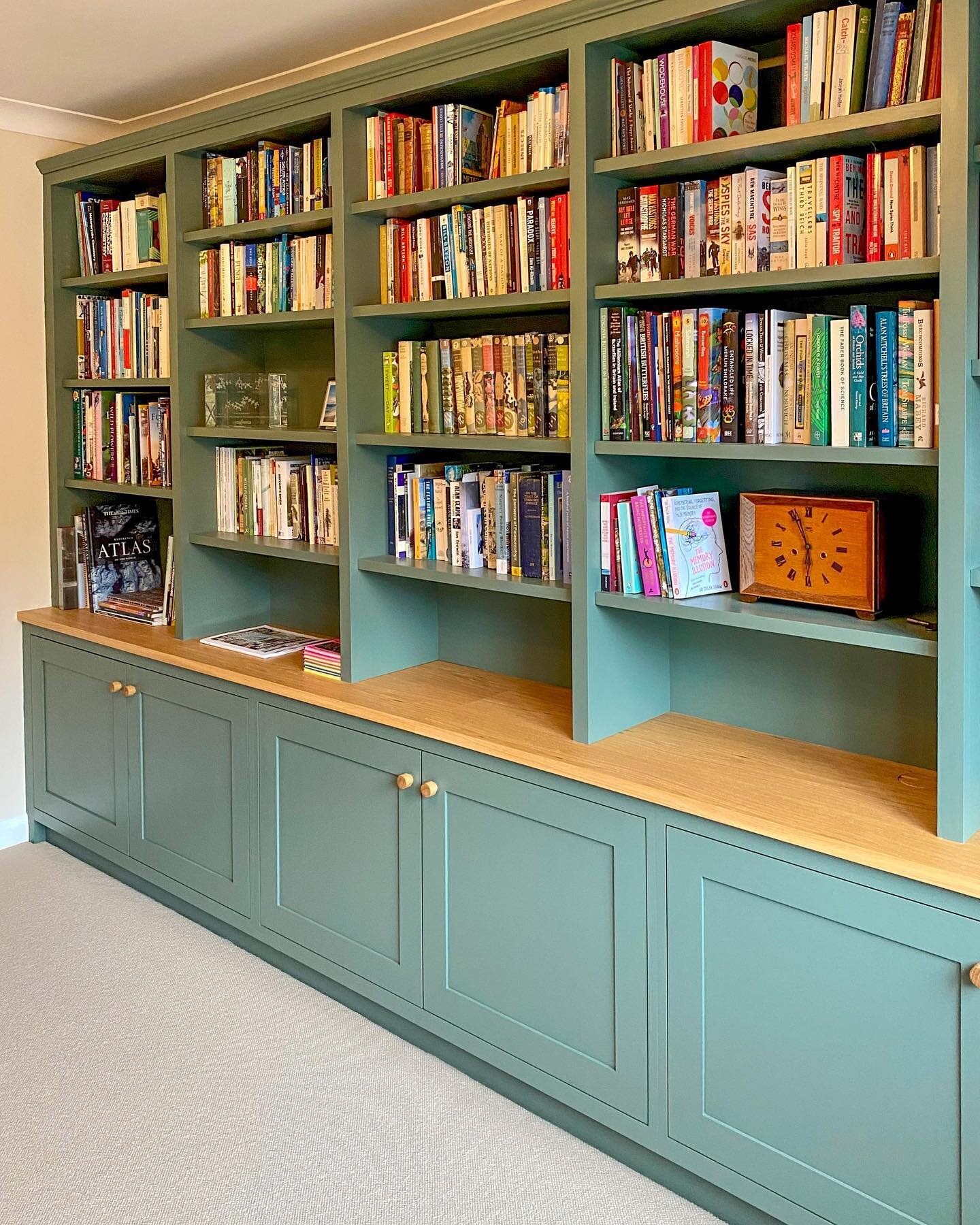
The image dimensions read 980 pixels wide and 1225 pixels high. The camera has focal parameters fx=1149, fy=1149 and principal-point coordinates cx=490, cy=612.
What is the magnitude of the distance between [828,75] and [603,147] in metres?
0.47

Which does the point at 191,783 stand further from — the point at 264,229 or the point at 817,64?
the point at 817,64

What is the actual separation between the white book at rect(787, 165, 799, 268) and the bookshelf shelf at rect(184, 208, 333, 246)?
3.91ft

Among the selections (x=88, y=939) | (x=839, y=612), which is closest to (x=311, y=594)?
(x=88, y=939)

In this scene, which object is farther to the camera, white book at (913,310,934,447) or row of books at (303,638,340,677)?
row of books at (303,638,340,677)

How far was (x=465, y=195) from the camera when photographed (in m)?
2.49

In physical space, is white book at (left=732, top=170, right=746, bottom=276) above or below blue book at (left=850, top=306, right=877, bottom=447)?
above

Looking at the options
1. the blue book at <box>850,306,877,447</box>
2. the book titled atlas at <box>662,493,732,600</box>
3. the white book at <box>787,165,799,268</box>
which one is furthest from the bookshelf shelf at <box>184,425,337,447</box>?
the blue book at <box>850,306,877,447</box>

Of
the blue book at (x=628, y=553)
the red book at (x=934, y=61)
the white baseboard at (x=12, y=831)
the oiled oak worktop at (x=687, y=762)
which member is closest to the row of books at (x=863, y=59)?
the red book at (x=934, y=61)

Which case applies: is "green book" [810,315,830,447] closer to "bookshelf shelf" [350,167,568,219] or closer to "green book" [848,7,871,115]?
"green book" [848,7,871,115]

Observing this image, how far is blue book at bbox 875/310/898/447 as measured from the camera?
1909 millimetres

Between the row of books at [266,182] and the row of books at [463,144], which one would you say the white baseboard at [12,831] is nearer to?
the row of books at [266,182]

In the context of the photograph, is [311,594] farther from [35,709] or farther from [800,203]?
[800,203]

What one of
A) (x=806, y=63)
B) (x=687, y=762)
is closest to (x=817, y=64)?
(x=806, y=63)

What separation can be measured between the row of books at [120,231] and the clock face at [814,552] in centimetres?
212
